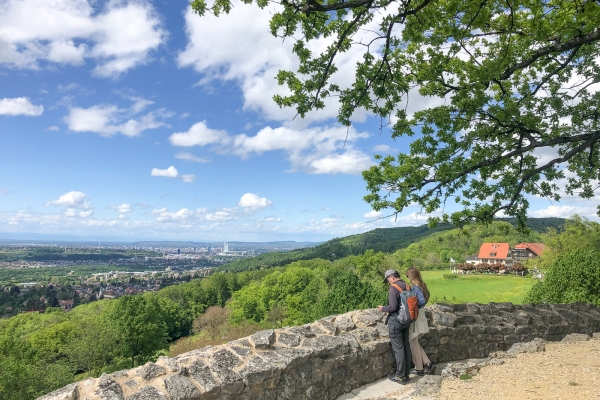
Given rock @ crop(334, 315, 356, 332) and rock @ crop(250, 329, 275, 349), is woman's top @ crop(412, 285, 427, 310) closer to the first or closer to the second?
rock @ crop(334, 315, 356, 332)

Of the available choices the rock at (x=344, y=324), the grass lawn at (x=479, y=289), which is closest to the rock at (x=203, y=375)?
the rock at (x=344, y=324)

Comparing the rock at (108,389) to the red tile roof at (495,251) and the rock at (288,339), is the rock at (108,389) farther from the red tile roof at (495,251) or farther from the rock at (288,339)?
the red tile roof at (495,251)

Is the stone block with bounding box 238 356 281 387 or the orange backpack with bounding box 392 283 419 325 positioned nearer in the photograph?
the stone block with bounding box 238 356 281 387

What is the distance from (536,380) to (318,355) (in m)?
2.60

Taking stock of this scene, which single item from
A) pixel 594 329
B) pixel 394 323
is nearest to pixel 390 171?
pixel 394 323

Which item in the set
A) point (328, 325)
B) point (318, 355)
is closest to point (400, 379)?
point (328, 325)

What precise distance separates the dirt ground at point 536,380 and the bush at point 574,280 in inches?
216

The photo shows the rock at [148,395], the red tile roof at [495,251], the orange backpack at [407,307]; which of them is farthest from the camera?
the red tile roof at [495,251]

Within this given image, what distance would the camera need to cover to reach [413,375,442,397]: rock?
439 centimetres

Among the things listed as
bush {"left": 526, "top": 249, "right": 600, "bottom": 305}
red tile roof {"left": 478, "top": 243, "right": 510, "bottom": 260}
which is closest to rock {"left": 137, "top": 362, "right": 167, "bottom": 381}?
bush {"left": 526, "top": 249, "right": 600, "bottom": 305}

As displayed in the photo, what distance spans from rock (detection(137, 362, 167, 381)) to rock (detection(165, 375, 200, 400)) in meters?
0.22

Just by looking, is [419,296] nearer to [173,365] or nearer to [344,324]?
[344,324]

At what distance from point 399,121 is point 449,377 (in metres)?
5.37

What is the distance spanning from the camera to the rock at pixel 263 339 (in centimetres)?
455
